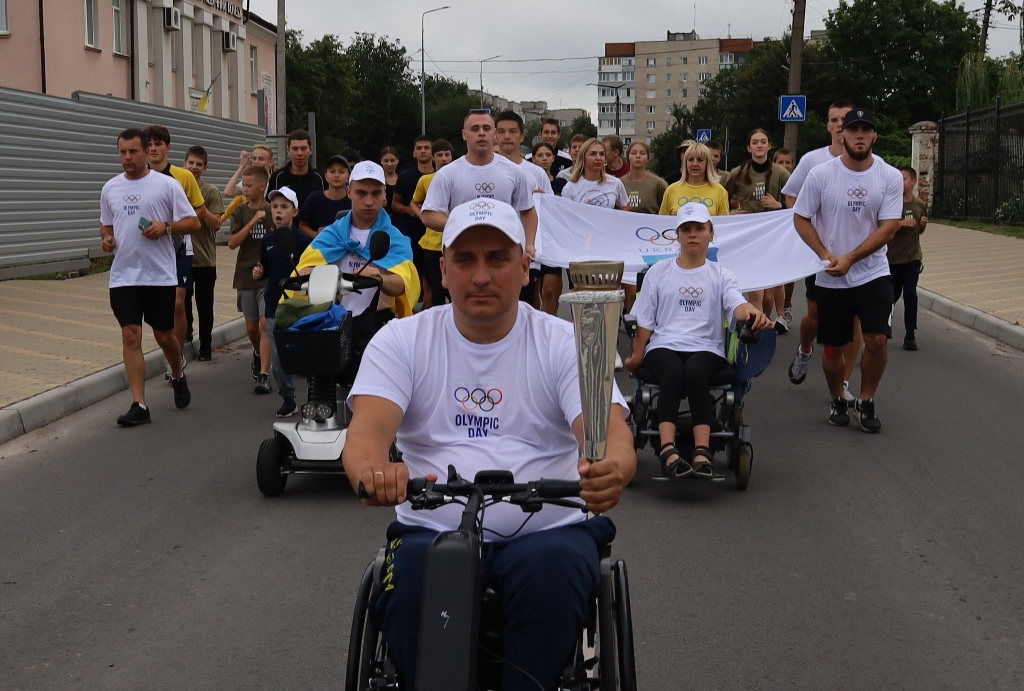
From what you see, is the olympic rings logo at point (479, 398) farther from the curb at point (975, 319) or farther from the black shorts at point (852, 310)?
the curb at point (975, 319)

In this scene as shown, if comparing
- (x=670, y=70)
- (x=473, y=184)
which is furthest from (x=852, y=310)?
(x=670, y=70)

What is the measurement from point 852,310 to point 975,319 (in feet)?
20.7

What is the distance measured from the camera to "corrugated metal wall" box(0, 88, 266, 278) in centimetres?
2045

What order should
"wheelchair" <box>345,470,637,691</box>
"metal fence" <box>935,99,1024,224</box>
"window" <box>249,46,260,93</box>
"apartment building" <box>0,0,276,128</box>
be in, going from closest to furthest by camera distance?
"wheelchair" <box>345,470,637,691</box>, "metal fence" <box>935,99,1024,224</box>, "apartment building" <box>0,0,276,128</box>, "window" <box>249,46,260,93</box>

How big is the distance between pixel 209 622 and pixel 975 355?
384 inches

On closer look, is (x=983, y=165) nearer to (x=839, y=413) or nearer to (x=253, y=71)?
(x=839, y=413)

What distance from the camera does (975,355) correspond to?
43.4 feet

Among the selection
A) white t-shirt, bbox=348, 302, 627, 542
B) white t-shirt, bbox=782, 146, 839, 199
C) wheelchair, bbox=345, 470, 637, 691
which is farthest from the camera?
white t-shirt, bbox=782, 146, 839, 199

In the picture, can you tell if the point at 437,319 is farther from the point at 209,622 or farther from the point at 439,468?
the point at 209,622

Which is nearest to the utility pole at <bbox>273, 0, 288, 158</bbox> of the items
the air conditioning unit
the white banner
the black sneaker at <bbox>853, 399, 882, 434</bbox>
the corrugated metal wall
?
the corrugated metal wall

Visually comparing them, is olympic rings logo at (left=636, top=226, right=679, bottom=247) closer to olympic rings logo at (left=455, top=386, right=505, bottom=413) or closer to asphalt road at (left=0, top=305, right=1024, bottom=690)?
asphalt road at (left=0, top=305, right=1024, bottom=690)

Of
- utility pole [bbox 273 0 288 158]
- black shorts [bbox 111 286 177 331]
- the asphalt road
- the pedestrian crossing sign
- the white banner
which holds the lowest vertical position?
the asphalt road

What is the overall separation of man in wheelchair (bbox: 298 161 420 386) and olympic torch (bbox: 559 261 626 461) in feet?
16.9

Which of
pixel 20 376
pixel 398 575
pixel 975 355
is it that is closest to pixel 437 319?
pixel 398 575
